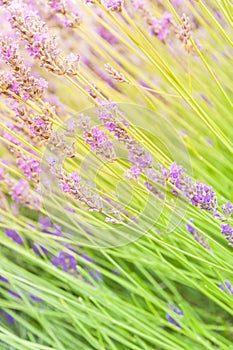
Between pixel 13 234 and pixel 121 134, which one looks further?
pixel 13 234

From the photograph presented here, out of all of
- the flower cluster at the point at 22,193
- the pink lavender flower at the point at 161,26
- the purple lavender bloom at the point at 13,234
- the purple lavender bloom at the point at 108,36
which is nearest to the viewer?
the flower cluster at the point at 22,193

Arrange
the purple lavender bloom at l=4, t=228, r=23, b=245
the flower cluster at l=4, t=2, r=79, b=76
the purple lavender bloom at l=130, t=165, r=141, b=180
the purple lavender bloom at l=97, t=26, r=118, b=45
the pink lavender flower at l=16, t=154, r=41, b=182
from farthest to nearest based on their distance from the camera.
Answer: the purple lavender bloom at l=97, t=26, r=118, b=45, the purple lavender bloom at l=4, t=228, r=23, b=245, the pink lavender flower at l=16, t=154, r=41, b=182, the purple lavender bloom at l=130, t=165, r=141, b=180, the flower cluster at l=4, t=2, r=79, b=76

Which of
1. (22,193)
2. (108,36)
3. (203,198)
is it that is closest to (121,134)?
(203,198)

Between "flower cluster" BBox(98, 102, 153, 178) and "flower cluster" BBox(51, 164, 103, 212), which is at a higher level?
"flower cluster" BBox(98, 102, 153, 178)

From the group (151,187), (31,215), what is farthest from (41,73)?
(151,187)

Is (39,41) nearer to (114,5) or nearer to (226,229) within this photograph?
(114,5)

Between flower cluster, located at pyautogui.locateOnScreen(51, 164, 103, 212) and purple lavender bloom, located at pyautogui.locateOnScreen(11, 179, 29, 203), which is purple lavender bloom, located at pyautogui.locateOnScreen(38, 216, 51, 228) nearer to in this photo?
purple lavender bloom, located at pyautogui.locateOnScreen(11, 179, 29, 203)

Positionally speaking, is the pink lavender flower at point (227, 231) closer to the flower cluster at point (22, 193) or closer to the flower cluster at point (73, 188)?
the flower cluster at point (73, 188)

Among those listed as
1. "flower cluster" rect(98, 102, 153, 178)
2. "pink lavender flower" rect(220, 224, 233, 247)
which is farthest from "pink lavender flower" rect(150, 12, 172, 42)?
"pink lavender flower" rect(220, 224, 233, 247)

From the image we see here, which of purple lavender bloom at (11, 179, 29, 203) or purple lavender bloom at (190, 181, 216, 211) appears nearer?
purple lavender bloom at (190, 181, 216, 211)

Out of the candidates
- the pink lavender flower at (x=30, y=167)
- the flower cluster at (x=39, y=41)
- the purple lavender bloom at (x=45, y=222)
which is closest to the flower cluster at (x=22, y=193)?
the pink lavender flower at (x=30, y=167)
